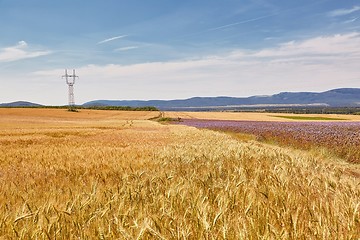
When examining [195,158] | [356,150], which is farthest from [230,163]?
[356,150]

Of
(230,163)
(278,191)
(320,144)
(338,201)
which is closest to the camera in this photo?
(338,201)

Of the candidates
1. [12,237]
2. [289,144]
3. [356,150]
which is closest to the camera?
[12,237]

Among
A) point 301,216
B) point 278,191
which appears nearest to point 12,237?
point 301,216

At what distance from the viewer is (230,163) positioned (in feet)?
21.6

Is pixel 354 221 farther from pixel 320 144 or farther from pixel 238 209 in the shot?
pixel 320 144

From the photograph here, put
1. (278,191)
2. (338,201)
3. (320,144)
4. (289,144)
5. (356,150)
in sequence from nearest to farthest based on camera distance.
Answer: (338,201) → (278,191) → (356,150) → (320,144) → (289,144)

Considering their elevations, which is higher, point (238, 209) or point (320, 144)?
point (238, 209)

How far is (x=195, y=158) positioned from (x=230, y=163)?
2.93 feet

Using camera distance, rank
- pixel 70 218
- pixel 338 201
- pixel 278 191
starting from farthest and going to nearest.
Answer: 1. pixel 278 191
2. pixel 338 201
3. pixel 70 218

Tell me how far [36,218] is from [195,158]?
4.56m

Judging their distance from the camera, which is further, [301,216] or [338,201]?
[338,201]

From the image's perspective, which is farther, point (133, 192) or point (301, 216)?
point (133, 192)

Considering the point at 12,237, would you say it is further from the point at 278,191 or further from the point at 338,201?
the point at 338,201

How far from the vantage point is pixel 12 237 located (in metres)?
2.59
